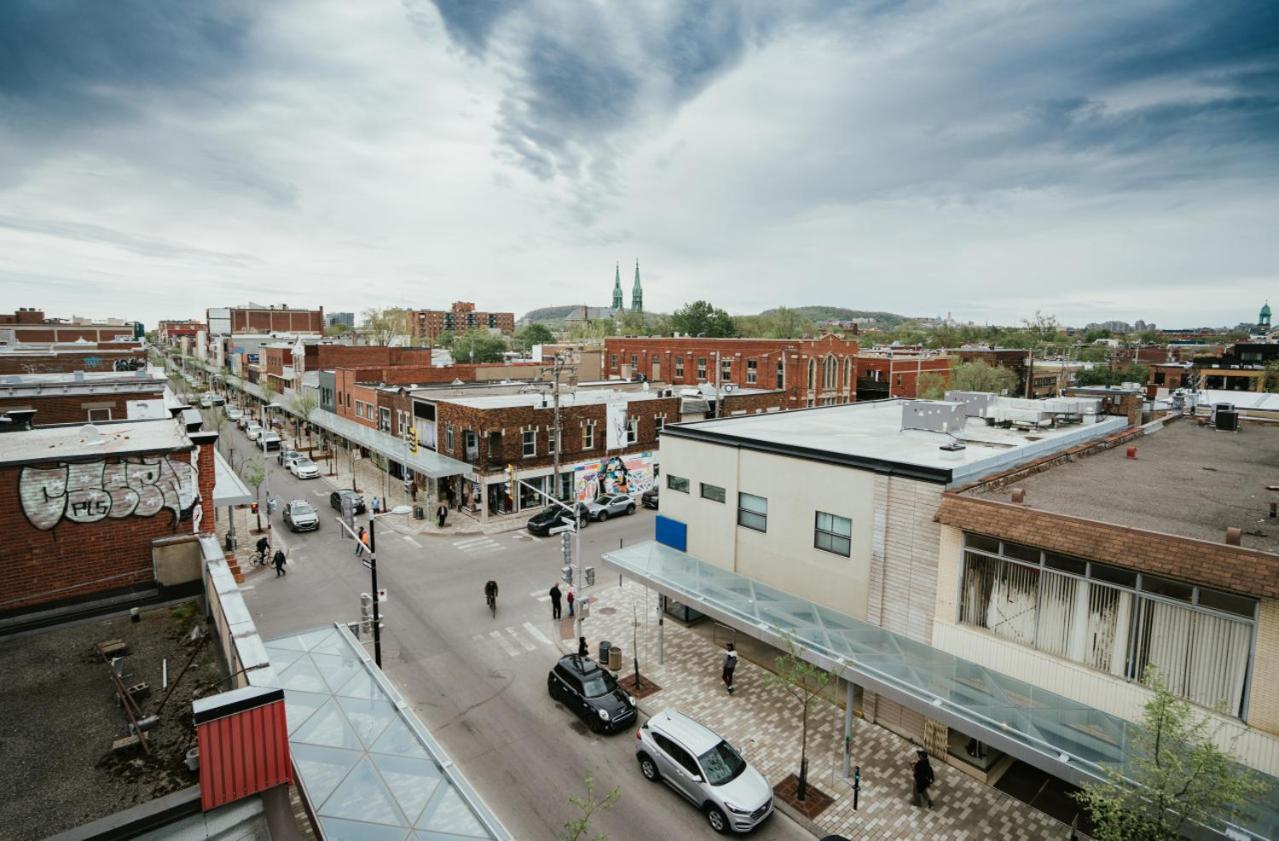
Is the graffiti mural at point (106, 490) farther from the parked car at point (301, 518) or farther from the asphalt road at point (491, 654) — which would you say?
the parked car at point (301, 518)

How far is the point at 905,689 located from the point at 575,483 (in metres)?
28.6

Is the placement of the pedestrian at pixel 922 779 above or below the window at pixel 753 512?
below

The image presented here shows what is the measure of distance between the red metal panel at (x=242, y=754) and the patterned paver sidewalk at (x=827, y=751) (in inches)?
483

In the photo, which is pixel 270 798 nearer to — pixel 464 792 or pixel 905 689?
pixel 464 792

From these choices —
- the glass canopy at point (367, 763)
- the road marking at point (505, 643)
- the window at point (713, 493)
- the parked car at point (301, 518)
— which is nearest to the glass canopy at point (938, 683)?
the window at point (713, 493)

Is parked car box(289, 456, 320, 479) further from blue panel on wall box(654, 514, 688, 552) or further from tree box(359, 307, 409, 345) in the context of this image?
tree box(359, 307, 409, 345)

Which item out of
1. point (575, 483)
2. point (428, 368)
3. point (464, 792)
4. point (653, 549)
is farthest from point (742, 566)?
point (428, 368)

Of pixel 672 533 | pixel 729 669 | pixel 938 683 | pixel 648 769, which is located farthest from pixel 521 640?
pixel 938 683

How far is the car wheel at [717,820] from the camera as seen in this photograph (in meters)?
14.1

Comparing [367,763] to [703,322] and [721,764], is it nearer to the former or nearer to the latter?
[721,764]

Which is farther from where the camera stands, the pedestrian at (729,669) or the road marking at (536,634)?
the road marking at (536,634)

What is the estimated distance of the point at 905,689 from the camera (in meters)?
14.4

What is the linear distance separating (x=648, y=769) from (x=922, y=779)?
21.0ft

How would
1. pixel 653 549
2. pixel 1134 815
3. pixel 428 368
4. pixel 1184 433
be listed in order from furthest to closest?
pixel 428 368, pixel 1184 433, pixel 653 549, pixel 1134 815
